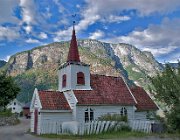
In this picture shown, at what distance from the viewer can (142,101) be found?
125ft

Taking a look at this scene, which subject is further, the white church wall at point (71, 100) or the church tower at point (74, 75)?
the church tower at point (74, 75)

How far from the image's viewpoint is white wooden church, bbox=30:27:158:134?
3148cm

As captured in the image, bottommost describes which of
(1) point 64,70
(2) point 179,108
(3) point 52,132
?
(3) point 52,132

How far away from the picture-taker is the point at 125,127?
29953mm

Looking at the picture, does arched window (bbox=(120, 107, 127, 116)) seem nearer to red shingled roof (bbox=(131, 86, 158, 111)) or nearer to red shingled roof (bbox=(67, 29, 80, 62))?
red shingled roof (bbox=(131, 86, 158, 111))

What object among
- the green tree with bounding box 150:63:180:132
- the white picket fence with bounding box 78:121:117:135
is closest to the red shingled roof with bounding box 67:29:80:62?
the white picket fence with bounding box 78:121:117:135

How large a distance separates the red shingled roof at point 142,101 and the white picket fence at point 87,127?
6046 mm

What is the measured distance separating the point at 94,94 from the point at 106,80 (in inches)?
167

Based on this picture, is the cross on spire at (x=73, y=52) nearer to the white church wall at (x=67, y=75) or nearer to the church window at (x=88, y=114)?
the white church wall at (x=67, y=75)

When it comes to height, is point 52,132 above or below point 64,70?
below

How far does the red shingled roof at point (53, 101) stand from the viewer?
1217 inches

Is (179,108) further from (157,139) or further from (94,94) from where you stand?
(94,94)

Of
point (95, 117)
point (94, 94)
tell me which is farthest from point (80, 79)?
point (95, 117)

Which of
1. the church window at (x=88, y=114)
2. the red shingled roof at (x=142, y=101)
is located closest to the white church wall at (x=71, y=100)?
the church window at (x=88, y=114)
